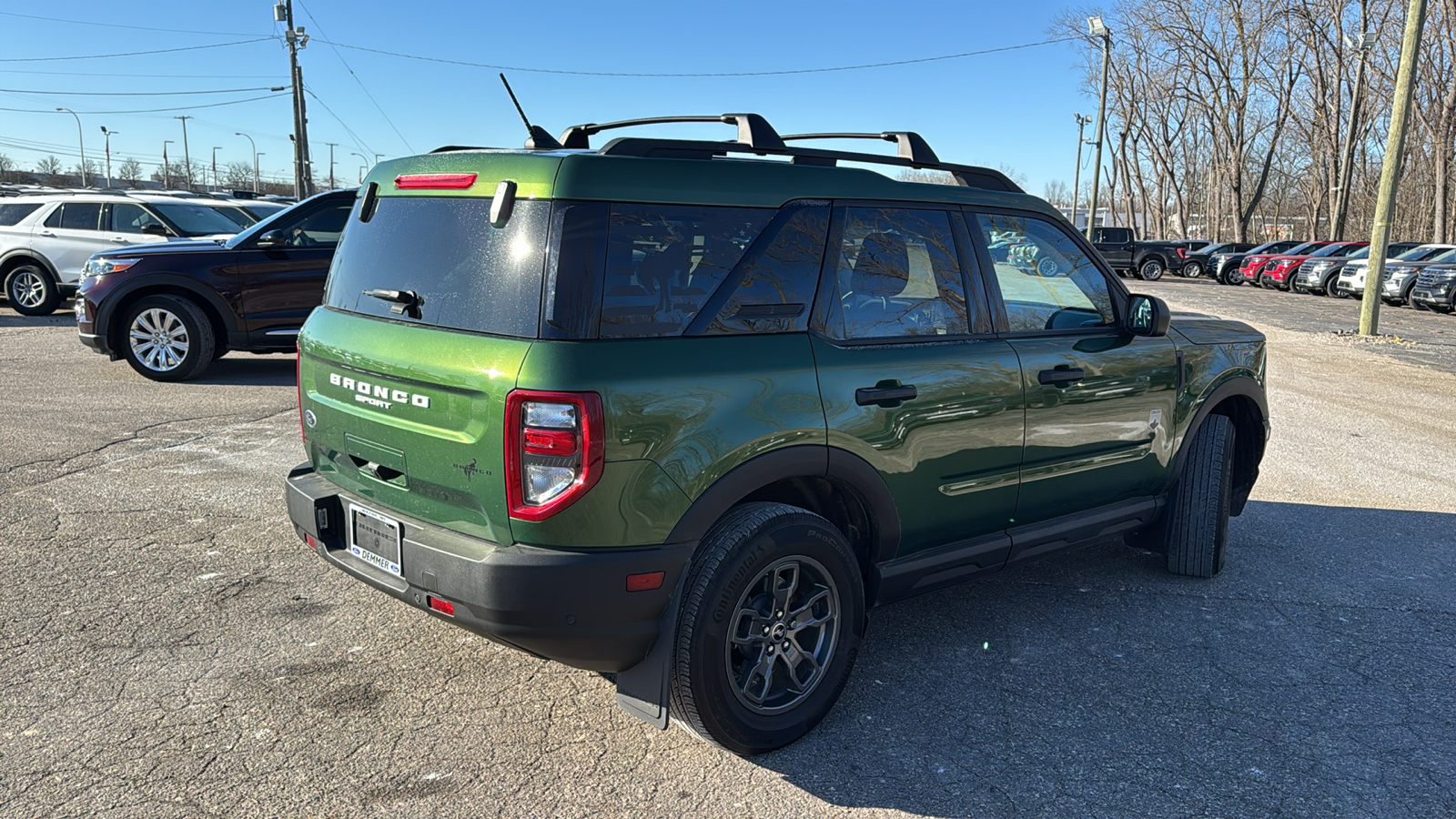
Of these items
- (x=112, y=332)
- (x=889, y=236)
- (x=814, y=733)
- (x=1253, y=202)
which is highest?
(x=1253, y=202)

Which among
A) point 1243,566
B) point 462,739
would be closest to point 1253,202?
point 1243,566

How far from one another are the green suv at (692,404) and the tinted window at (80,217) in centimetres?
1367

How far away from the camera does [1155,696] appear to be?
369 cm

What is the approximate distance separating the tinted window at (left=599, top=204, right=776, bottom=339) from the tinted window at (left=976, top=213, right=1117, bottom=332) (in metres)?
1.28

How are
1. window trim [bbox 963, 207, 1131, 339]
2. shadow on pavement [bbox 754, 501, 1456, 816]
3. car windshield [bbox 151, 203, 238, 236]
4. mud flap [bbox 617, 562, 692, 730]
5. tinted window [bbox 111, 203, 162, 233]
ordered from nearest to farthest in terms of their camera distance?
mud flap [bbox 617, 562, 692, 730], shadow on pavement [bbox 754, 501, 1456, 816], window trim [bbox 963, 207, 1131, 339], car windshield [bbox 151, 203, 238, 236], tinted window [bbox 111, 203, 162, 233]

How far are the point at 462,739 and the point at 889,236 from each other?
225 cm

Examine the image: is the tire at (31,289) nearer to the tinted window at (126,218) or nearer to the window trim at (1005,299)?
the tinted window at (126,218)

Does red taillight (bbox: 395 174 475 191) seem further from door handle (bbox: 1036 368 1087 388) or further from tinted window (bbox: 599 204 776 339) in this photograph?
door handle (bbox: 1036 368 1087 388)

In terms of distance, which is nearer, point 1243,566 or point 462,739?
point 462,739

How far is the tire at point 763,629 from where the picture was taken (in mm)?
3014

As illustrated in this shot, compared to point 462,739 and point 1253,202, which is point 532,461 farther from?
point 1253,202

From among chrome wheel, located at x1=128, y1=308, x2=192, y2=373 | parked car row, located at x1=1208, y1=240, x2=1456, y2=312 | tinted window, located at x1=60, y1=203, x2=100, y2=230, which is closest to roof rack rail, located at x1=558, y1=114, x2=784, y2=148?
chrome wheel, located at x1=128, y1=308, x2=192, y2=373

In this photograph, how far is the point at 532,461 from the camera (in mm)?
2803

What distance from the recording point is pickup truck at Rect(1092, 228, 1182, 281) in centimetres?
3769
